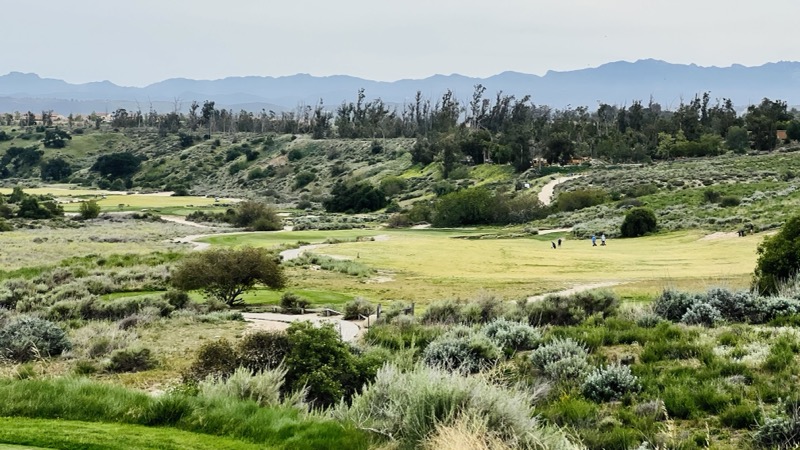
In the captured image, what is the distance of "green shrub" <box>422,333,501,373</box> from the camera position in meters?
12.5

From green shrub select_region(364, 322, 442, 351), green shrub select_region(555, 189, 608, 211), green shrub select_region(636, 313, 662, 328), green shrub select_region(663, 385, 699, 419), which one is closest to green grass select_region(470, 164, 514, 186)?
green shrub select_region(555, 189, 608, 211)

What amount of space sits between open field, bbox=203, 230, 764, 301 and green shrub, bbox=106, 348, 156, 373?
15787 millimetres

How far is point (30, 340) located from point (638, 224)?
50.4 metres

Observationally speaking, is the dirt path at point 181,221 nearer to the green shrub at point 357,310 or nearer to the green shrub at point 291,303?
the green shrub at point 291,303

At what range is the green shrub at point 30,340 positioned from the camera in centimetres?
1511

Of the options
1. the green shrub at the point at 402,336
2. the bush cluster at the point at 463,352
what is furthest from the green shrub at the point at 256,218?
the bush cluster at the point at 463,352

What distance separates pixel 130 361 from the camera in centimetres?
1456

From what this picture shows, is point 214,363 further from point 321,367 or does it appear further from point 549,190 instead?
point 549,190

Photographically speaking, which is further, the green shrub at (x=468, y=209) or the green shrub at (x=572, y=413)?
the green shrub at (x=468, y=209)

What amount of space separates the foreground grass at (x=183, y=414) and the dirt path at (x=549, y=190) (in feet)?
241

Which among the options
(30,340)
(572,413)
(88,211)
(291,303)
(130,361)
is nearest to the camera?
(572,413)

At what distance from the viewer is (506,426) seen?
26.0 ft

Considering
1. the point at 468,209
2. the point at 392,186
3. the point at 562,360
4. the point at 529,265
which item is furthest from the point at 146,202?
the point at 562,360

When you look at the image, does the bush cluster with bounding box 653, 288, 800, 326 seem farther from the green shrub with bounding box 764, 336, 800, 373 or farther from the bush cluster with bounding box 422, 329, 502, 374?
the bush cluster with bounding box 422, 329, 502, 374
